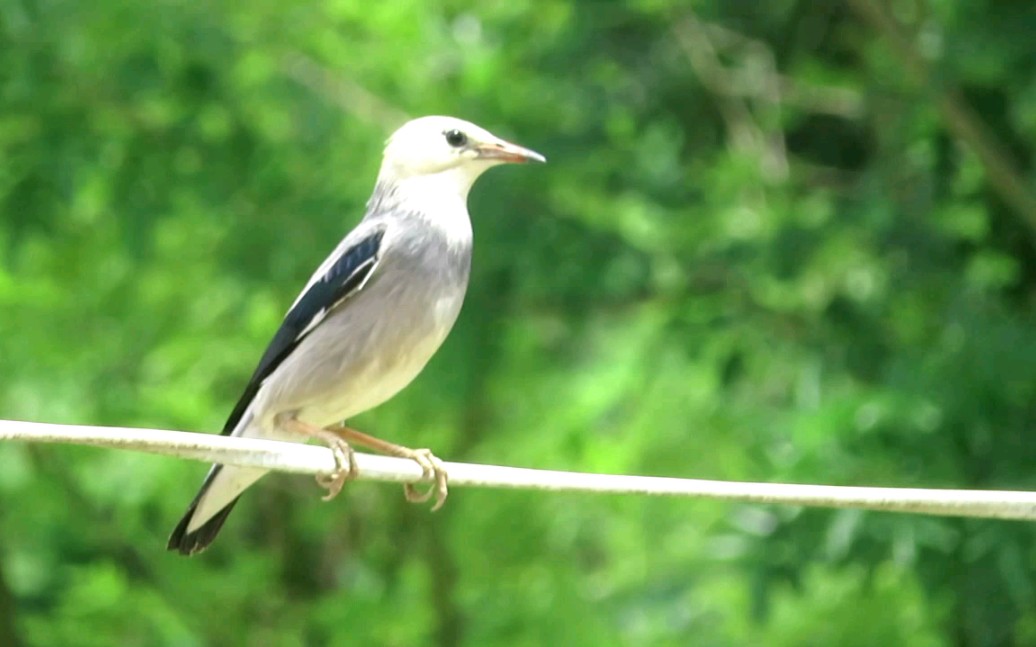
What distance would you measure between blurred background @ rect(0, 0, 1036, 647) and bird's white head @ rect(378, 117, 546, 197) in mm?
1890

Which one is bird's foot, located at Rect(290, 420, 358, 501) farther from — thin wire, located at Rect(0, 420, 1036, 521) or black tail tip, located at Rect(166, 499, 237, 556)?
thin wire, located at Rect(0, 420, 1036, 521)

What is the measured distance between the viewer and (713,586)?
27.8ft

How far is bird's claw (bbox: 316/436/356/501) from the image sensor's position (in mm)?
4059

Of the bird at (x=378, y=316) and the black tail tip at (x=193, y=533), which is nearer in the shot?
the bird at (x=378, y=316)

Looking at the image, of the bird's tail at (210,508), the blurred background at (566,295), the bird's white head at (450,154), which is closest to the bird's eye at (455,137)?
the bird's white head at (450,154)

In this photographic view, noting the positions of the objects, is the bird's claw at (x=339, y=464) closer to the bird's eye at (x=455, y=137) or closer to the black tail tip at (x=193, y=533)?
the black tail tip at (x=193, y=533)

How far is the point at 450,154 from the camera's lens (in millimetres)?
4633

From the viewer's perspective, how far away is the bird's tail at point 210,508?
4516mm

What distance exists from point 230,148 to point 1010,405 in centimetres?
346

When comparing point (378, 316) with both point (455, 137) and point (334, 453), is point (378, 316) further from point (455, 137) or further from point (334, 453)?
point (455, 137)

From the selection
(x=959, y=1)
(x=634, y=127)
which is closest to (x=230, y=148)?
(x=634, y=127)

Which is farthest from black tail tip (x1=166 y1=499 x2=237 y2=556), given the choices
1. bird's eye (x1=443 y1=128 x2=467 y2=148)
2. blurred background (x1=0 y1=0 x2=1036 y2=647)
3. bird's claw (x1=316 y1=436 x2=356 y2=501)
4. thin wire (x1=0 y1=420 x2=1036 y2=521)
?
blurred background (x1=0 y1=0 x2=1036 y2=647)

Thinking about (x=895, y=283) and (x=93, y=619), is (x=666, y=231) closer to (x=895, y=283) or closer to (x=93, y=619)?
(x=895, y=283)

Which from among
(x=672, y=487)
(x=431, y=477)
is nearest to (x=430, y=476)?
(x=431, y=477)
